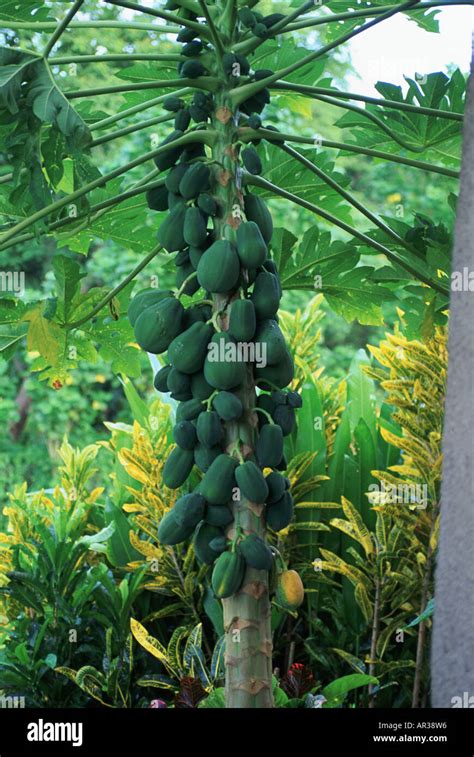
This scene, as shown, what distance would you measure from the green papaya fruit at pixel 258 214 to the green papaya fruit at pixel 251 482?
0.33 m

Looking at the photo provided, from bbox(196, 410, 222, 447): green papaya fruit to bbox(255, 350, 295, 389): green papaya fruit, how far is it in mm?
102

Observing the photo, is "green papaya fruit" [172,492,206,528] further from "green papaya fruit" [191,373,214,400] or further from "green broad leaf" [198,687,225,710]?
"green broad leaf" [198,687,225,710]

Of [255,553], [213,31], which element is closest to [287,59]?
[213,31]

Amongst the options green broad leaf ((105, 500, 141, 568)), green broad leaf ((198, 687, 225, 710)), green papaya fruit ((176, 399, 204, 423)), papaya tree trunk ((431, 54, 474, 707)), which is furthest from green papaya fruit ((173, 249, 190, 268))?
green broad leaf ((105, 500, 141, 568))

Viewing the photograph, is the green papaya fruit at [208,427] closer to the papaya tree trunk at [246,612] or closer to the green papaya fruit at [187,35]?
the papaya tree trunk at [246,612]

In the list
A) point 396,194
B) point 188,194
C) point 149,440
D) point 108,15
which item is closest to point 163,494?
point 149,440

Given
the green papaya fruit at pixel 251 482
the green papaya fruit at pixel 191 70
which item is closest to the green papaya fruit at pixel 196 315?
the green papaya fruit at pixel 251 482

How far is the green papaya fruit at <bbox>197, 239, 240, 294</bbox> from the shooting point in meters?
1.08

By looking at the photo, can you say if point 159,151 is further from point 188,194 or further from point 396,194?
point 396,194

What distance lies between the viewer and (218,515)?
1127 millimetres

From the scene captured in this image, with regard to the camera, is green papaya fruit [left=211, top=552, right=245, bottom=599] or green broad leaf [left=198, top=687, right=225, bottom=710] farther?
green broad leaf [left=198, top=687, right=225, bottom=710]

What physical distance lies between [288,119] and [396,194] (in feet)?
2.96

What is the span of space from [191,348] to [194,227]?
0.16m

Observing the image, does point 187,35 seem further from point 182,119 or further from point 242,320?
point 242,320
